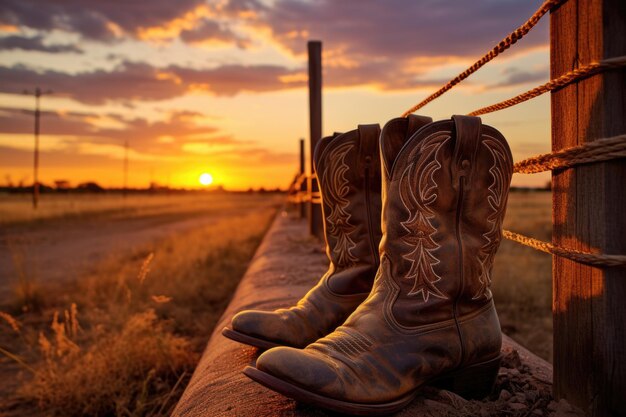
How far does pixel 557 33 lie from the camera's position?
1.39 m

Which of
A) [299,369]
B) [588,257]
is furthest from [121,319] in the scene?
[588,257]

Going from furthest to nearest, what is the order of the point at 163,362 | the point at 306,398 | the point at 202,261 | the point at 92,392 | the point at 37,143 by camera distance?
the point at 37,143 → the point at 202,261 → the point at 163,362 → the point at 92,392 → the point at 306,398

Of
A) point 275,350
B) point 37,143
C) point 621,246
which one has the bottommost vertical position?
→ point 275,350

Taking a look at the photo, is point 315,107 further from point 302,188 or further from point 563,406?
point 563,406

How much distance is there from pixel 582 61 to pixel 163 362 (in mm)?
2442

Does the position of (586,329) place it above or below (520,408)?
above

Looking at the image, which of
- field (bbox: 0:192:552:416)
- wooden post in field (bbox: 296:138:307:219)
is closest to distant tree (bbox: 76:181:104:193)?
wooden post in field (bbox: 296:138:307:219)

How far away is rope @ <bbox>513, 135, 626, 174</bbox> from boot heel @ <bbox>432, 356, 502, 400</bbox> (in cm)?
54

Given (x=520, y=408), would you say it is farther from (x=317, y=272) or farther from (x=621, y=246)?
(x=317, y=272)

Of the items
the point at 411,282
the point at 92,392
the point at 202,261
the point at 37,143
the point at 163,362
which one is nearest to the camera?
the point at 411,282

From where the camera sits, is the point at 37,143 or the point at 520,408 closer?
the point at 520,408

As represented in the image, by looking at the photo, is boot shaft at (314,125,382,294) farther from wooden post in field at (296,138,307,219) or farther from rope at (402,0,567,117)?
wooden post in field at (296,138,307,219)

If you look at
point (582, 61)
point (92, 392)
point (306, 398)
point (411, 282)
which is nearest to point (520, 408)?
point (411, 282)

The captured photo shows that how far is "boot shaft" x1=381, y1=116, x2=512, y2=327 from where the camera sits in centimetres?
138
